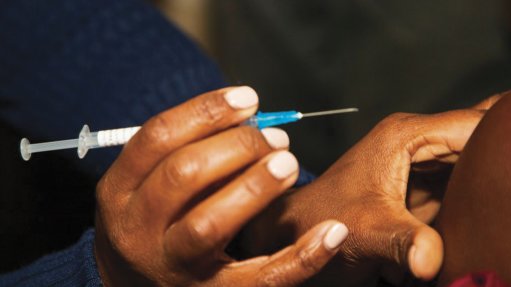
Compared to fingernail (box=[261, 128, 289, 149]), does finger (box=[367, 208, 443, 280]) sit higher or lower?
lower

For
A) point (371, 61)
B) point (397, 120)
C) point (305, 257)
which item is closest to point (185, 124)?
point (305, 257)

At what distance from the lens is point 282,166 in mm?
490

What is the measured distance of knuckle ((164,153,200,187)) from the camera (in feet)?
1.60

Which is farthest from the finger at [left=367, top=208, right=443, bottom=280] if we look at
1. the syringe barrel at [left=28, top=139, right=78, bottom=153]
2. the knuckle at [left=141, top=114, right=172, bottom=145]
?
the syringe barrel at [left=28, top=139, right=78, bottom=153]

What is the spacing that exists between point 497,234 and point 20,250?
35.3 inches

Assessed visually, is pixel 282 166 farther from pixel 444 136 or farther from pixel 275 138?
pixel 444 136

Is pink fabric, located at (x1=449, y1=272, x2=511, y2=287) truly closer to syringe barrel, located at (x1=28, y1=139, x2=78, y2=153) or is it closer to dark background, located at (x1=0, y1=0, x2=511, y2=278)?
syringe barrel, located at (x1=28, y1=139, x2=78, y2=153)

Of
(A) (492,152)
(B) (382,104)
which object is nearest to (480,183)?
(A) (492,152)

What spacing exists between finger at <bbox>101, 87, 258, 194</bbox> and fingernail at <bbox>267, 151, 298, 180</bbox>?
Result: 6 cm

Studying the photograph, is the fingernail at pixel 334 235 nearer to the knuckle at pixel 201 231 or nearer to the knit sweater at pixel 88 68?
the knuckle at pixel 201 231

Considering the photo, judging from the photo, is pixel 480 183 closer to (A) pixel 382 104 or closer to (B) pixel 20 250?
(B) pixel 20 250

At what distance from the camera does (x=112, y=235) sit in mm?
559

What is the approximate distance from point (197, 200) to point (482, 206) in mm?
281

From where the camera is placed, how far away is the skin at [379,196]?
575 mm
